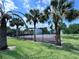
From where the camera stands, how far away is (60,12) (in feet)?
96.3

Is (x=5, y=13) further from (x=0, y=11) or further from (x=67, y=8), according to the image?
(x=67, y=8)

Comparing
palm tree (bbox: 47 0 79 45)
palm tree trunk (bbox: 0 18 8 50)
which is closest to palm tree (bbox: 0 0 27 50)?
palm tree trunk (bbox: 0 18 8 50)

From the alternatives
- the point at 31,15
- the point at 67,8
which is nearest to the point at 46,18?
the point at 67,8

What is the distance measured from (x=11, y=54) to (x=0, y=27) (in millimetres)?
2953

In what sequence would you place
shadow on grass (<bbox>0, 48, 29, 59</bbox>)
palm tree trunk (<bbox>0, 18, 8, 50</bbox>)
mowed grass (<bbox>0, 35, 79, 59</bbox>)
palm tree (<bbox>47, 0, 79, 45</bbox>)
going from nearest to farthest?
shadow on grass (<bbox>0, 48, 29, 59</bbox>) < mowed grass (<bbox>0, 35, 79, 59</bbox>) < palm tree trunk (<bbox>0, 18, 8, 50</bbox>) < palm tree (<bbox>47, 0, 79, 45</bbox>)

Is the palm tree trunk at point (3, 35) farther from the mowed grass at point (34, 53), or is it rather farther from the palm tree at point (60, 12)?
the palm tree at point (60, 12)

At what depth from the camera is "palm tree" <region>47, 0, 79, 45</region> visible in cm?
2867

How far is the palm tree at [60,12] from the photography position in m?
28.7

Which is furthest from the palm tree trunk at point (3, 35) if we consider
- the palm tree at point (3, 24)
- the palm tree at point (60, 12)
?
the palm tree at point (60, 12)

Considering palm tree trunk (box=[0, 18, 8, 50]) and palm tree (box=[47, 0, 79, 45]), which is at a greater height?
palm tree (box=[47, 0, 79, 45])

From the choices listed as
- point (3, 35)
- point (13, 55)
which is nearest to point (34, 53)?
point (13, 55)

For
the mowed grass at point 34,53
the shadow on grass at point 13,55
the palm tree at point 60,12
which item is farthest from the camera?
the palm tree at point 60,12

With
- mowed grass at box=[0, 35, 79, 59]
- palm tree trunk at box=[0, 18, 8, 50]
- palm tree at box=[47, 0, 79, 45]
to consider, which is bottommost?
mowed grass at box=[0, 35, 79, 59]

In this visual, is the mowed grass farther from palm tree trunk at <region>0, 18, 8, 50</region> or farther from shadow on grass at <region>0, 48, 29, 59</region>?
palm tree trunk at <region>0, 18, 8, 50</region>
